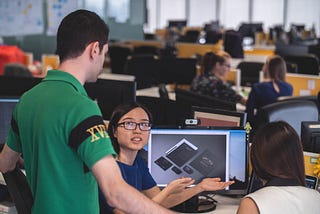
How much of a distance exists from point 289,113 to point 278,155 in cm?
179

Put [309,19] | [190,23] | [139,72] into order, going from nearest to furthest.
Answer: [139,72] < [309,19] < [190,23]

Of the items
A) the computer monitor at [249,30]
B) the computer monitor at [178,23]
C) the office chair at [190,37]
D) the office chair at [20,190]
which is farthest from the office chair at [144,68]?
the computer monitor at [178,23]

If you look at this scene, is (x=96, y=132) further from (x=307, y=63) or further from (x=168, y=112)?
(x=307, y=63)

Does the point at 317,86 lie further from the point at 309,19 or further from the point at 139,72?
the point at 309,19

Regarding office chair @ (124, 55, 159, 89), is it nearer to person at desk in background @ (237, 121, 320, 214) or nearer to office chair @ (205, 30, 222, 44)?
office chair @ (205, 30, 222, 44)

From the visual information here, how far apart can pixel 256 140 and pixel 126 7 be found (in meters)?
7.73

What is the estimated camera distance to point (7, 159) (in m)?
2.34

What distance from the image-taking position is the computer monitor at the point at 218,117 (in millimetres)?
3262

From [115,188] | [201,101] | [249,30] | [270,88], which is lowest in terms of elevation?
[249,30]

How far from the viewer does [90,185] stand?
208cm

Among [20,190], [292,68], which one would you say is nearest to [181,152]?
[20,190]

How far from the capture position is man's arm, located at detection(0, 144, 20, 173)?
2314mm

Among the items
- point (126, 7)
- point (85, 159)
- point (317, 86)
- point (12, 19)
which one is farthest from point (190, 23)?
point (85, 159)

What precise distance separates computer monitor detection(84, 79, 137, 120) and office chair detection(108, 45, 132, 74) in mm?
6577
